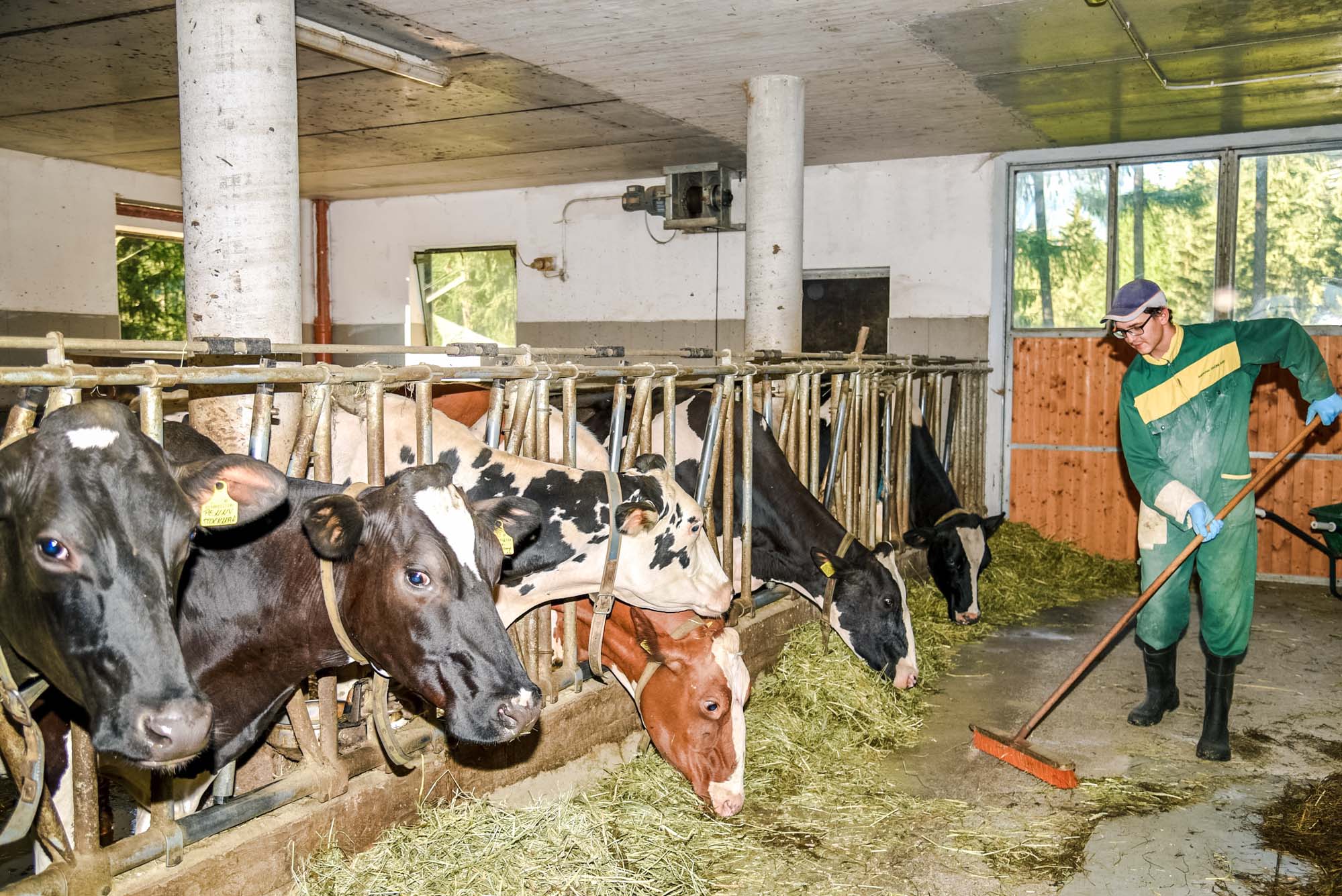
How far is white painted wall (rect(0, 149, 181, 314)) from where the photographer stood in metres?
10.3

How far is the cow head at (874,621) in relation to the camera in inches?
210

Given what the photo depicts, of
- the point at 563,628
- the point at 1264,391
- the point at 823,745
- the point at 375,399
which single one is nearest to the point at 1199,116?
the point at 1264,391

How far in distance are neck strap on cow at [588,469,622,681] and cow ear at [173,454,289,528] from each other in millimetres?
1233

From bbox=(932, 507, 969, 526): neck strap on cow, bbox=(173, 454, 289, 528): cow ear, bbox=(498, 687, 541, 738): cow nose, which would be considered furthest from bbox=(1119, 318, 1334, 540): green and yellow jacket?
bbox=(173, 454, 289, 528): cow ear

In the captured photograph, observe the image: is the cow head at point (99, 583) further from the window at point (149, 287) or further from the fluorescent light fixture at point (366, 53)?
the window at point (149, 287)

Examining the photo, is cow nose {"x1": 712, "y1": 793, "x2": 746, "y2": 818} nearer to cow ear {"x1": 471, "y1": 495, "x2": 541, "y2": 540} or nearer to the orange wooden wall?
cow ear {"x1": 471, "y1": 495, "x2": 541, "y2": 540}

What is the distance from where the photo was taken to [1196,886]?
346 centimetres

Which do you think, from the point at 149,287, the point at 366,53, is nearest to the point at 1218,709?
the point at 366,53

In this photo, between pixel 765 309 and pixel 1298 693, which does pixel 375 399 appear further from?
pixel 1298 693

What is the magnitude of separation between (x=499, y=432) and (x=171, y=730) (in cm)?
201

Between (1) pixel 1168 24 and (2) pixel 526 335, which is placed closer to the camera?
(1) pixel 1168 24

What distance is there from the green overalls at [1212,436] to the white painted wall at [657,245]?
16.4 ft

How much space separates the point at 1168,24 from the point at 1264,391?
370cm

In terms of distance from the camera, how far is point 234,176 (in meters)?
3.79
